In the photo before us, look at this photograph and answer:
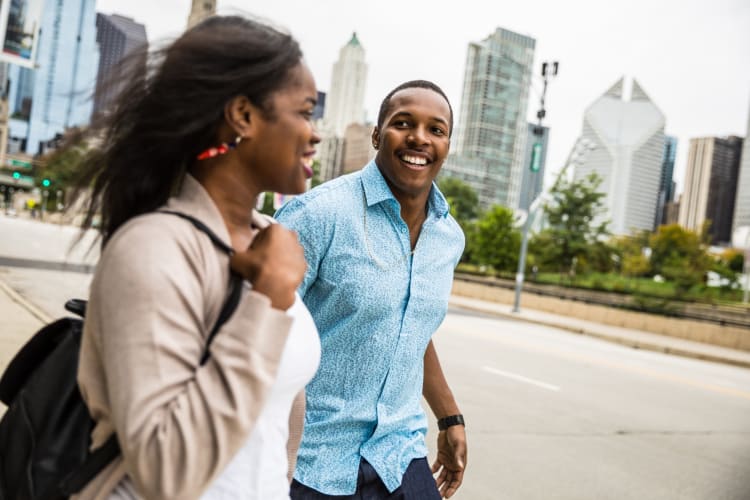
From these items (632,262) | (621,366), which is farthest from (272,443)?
(632,262)

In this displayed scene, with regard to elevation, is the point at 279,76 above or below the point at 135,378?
above

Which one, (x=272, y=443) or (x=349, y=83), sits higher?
(x=349, y=83)

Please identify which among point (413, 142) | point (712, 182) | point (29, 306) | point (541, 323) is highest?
point (712, 182)

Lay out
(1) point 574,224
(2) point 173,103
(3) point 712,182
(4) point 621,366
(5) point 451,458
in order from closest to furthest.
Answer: (2) point 173,103 < (5) point 451,458 < (4) point 621,366 < (1) point 574,224 < (3) point 712,182

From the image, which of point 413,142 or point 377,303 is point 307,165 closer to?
point 377,303

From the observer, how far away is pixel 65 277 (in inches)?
603

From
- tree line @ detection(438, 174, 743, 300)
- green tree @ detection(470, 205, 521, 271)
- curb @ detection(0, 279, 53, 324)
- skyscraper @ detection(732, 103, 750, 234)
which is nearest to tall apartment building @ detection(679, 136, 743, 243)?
skyscraper @ detection(732, 103, 750, 234)

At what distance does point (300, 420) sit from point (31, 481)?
62 cm

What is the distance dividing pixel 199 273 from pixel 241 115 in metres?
0.33

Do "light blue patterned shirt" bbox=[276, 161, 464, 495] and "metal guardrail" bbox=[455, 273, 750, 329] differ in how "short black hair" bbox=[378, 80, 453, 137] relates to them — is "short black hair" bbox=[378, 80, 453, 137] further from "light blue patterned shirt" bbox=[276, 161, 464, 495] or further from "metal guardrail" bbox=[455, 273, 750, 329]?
"metal guardrail" bbox=[455, 273, 750, 329]

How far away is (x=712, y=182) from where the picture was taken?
585 feet

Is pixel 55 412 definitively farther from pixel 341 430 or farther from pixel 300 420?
pixel 341 430

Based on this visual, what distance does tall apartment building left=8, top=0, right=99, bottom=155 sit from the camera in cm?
173

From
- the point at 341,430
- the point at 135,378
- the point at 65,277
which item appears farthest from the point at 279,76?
the point at 65,277
